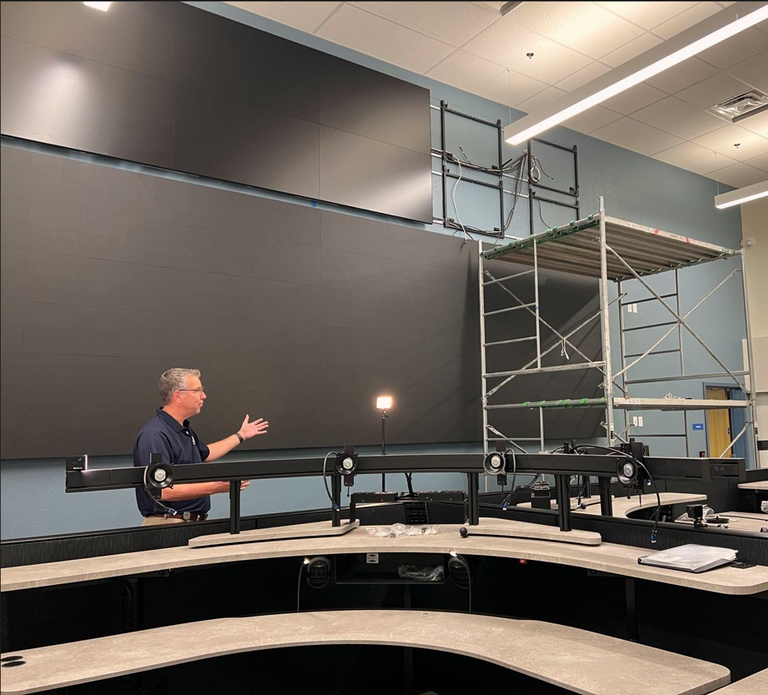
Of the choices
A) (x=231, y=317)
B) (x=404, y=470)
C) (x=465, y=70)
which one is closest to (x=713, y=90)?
(x=465, y=70)

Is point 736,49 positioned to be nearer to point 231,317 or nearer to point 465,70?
point 465,70

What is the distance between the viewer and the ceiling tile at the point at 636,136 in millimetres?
5730

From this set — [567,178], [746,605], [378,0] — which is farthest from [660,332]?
[378,0]

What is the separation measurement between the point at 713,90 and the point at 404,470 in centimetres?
447

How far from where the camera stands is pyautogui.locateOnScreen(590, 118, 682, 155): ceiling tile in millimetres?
5730

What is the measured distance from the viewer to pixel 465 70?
4.81 m

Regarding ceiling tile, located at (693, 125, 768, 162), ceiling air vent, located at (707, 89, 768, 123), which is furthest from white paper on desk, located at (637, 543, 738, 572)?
ceiling tile, located at (693, 125, 768, 162)

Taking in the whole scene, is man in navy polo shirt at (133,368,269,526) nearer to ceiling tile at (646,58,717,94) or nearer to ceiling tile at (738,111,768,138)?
ceiling tile at (646,58,717,94)

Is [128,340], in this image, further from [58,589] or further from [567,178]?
[567,178]

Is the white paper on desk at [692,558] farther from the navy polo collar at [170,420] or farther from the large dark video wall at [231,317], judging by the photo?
the large dark video wall at [231,317]

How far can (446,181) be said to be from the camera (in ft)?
16.7

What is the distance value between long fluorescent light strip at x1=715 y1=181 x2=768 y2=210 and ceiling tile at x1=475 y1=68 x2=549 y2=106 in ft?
6.98

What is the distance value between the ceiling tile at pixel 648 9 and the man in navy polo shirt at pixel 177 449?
7.53ft

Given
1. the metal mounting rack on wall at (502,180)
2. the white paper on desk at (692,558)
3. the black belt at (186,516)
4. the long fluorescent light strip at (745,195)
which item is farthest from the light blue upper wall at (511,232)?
the white paper on desk at (692,558)
